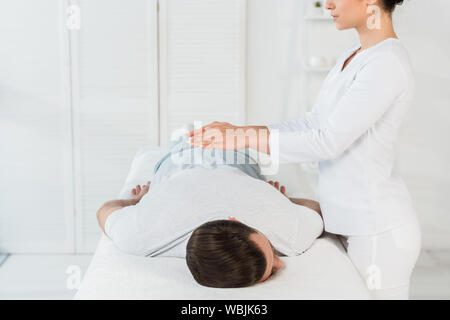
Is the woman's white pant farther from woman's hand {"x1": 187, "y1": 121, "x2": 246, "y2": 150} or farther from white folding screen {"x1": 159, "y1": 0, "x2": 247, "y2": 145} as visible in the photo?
white folding screen {"x1": 159, "y1": 0, "x2": 247, "y2": 145}

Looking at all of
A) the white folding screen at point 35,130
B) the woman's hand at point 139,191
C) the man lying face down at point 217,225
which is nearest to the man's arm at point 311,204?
the man lying face down at point 217,225

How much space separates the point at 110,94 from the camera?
3229 millimetres

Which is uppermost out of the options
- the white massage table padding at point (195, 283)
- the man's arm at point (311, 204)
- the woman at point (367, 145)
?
the woman at point (367, 145)

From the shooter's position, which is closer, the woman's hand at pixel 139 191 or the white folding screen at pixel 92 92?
the woman's hand at pixel 139 191

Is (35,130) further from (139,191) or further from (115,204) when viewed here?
(115,204)

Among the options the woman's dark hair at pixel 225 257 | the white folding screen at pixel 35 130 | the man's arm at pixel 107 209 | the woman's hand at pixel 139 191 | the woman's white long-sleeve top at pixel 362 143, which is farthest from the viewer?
the white folding screen at pixel 35 130

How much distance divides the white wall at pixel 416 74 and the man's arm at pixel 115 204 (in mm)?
1406

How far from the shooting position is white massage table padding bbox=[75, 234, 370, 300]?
50.8 inches

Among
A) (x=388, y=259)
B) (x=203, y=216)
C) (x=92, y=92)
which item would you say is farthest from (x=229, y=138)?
(x=92, y=92)

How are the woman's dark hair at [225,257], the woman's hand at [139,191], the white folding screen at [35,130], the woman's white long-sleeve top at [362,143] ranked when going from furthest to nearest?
1. the white folding screen at [35,130]
2. the woman's hand at [139,191]
3. the woman's white long-sleeve top at [362,143]
4. the woman's dark hair at [225,257]

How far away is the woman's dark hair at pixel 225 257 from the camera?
4.22ft

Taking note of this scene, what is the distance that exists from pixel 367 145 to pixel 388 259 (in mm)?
305

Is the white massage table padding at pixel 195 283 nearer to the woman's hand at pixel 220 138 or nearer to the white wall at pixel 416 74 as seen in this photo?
the woman's hand at pixel 220 138

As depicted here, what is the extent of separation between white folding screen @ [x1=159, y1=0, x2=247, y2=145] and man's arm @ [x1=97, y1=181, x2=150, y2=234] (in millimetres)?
1194
